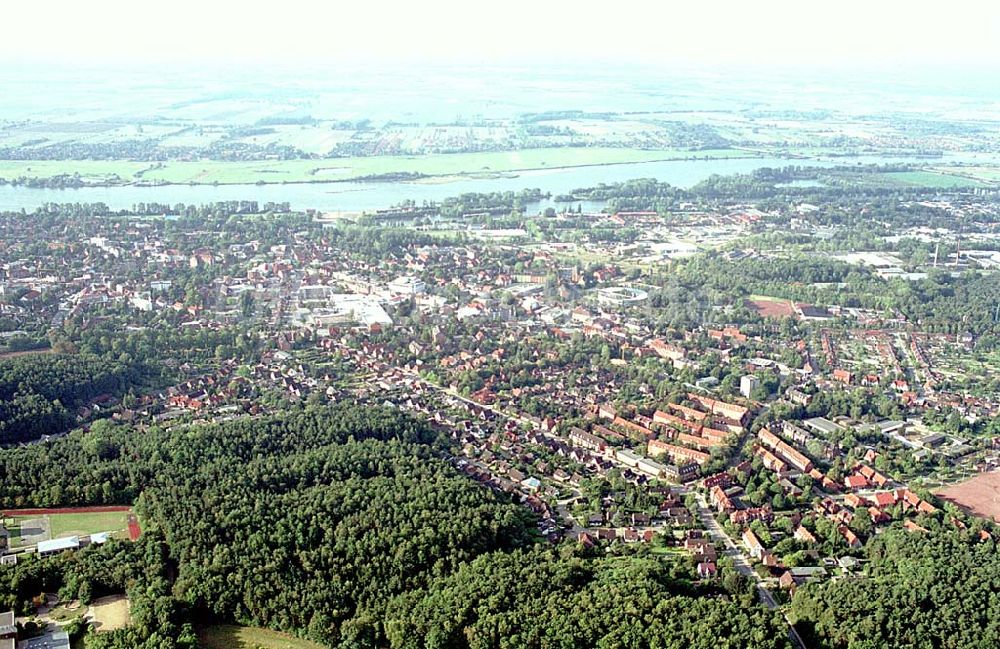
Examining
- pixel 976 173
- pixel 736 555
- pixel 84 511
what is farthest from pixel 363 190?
pixel 736 555

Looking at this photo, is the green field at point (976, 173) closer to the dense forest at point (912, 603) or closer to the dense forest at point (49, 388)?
the dense forest at point (912, 603)

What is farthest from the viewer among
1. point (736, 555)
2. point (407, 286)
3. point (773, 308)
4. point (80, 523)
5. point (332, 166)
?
point (332, 166)

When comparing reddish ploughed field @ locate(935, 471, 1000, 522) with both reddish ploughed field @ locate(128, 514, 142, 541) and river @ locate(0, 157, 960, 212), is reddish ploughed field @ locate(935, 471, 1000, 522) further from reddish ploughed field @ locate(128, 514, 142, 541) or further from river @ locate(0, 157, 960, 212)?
river @ locate(0, 157, 960, 212)

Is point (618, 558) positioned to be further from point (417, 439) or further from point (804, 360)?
point (804, 360)

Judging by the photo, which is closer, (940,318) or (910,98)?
(940,318)

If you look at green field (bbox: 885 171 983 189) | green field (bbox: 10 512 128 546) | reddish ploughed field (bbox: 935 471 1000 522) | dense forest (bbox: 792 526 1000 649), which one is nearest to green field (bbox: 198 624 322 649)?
green field (bbox: 10 512 128 546)

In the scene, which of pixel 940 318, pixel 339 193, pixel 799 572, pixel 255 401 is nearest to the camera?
pixel 799 572

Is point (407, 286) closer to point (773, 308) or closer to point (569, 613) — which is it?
point (773, 308)

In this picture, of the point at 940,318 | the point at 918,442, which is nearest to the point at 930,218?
the point at 940,318

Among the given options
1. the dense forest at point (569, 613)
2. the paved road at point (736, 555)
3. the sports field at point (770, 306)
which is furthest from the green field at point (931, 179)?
the dense forest at point (569, 613)
